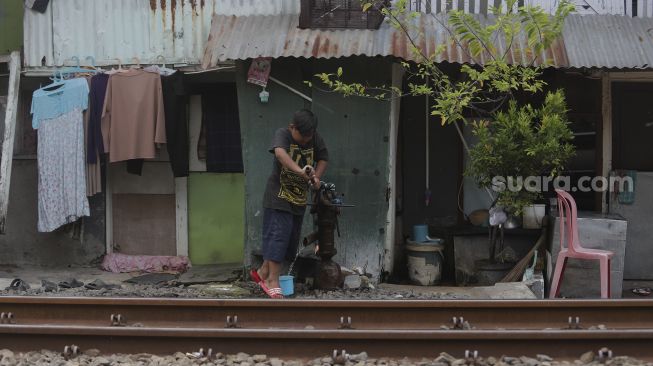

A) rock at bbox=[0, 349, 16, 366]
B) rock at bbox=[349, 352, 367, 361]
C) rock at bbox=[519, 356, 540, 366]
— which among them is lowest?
→ rock at bbox=[0, 349, 16, 366]

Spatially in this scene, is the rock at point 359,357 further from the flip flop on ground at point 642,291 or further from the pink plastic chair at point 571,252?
the flip flop on ground at point 642,291

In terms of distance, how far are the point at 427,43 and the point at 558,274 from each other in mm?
2728

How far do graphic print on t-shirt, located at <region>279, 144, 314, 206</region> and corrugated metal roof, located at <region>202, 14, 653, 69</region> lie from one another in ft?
3.88

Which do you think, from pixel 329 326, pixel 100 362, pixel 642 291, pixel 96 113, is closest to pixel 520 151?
pixel 642 291

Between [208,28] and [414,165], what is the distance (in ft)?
10.2

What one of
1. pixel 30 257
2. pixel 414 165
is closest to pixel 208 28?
pixel 414 165

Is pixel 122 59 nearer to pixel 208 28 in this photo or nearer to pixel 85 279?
pixel 208 28

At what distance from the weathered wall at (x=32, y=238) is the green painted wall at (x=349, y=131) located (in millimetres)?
2544

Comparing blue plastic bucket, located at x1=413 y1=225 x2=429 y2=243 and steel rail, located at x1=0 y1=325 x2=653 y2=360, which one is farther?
blue plastic bucket, located at x1=413 y1=225 x2=429 y2=243

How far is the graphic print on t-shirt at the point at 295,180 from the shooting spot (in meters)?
7.07

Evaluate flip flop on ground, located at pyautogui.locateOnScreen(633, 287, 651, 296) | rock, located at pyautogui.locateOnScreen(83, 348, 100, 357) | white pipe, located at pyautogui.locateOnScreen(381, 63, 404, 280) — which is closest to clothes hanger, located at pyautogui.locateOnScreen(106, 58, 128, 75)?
white pipe, located at pyautogui.locateOnScreen(381, 63, 404, 280)

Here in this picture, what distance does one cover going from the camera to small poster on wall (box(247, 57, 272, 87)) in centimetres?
813

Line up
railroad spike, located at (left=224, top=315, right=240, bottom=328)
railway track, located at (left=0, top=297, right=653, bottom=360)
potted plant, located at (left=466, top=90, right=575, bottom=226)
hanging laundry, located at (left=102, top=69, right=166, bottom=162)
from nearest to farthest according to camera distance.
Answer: railway track, located at (left=0, top=297, right=653, bottom=360) → railroad spike, located at (left=224, top=315, right=240, bottom=328) → potted plant, located at (left=466, top=90, right=575, bottom=226) → hanging laundry, located at (left=102, top=69, right=166, bottom=162)

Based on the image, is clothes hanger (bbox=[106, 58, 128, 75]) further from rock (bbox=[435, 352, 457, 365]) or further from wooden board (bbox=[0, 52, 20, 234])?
rock (bbox=[435, 352, 457, 365])
